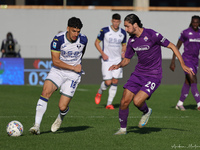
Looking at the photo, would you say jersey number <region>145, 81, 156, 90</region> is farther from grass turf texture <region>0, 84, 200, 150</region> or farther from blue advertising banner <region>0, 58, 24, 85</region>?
blue advertising banner <region>0, 58, 24, 85</region>

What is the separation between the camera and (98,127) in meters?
9.49

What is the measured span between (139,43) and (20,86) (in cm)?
1270

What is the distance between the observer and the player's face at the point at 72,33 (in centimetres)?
854

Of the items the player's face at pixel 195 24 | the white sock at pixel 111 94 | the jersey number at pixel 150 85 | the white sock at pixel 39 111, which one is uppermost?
the player's face at pixel 195 24

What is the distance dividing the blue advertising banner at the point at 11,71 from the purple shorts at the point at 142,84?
43.6 feet

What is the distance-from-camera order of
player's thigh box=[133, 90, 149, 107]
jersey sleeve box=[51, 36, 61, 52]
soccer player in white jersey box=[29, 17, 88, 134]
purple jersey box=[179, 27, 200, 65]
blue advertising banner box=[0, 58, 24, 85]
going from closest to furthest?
Answer: player's thigh box=[133, 90, 149, 107] < soccer player in white jersey box=[29, 17, 88, 134] < jersey sleeve box=[51, 36, 61, 52] < purple jersey box=[179, 27, 200, 65] < blue advertising banner box=[0, 58, 24, 85]

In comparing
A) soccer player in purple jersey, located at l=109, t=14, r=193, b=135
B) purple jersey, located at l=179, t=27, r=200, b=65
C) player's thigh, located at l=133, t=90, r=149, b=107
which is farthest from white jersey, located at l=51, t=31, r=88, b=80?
purple jersey, located at l=179, t=27, r=200, b=65

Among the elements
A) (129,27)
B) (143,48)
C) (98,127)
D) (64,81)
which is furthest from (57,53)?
(98,127)

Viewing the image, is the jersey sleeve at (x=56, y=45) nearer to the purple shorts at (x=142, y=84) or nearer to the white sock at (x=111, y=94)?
the purple shorts at (x=142, y=84)

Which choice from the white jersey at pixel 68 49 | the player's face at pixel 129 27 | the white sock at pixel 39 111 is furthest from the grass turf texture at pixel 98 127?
the player's face at pixel 129 27

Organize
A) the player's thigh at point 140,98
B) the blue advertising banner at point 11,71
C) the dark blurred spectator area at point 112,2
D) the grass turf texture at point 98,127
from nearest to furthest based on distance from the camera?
the grass turf texture at point 98,127
the player's thigh at point 140,98
the blue advertising banner at point 11,71
the dark blurred spectator area at point 112,2

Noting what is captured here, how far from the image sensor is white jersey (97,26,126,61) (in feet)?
43.8

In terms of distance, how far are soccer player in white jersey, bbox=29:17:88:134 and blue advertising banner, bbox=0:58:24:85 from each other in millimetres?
12587

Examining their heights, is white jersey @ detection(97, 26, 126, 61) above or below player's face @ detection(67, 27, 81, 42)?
below
